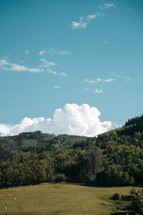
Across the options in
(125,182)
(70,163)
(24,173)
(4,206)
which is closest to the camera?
(4,206)

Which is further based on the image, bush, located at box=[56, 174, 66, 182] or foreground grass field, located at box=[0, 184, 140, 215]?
bush, located at box=[56, 174, 66, 182]

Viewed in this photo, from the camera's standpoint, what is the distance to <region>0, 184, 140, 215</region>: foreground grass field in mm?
84250

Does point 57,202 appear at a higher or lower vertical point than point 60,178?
lower

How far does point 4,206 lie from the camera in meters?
90.9

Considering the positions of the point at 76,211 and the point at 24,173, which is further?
the point at 24,173

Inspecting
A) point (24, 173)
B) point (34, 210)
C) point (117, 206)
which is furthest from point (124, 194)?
point (24, 173)

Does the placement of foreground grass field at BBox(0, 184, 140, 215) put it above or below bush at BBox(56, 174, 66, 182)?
below

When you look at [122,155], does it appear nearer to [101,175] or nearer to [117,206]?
[101,175]

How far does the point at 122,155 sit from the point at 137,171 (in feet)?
113

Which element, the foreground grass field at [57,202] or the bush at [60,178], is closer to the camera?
the foreground grass field at [57,202]

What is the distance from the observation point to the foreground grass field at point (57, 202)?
3317 inches

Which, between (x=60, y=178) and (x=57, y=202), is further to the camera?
(x=60, y=178)

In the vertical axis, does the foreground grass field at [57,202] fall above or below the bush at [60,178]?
below

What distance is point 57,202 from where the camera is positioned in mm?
96438
